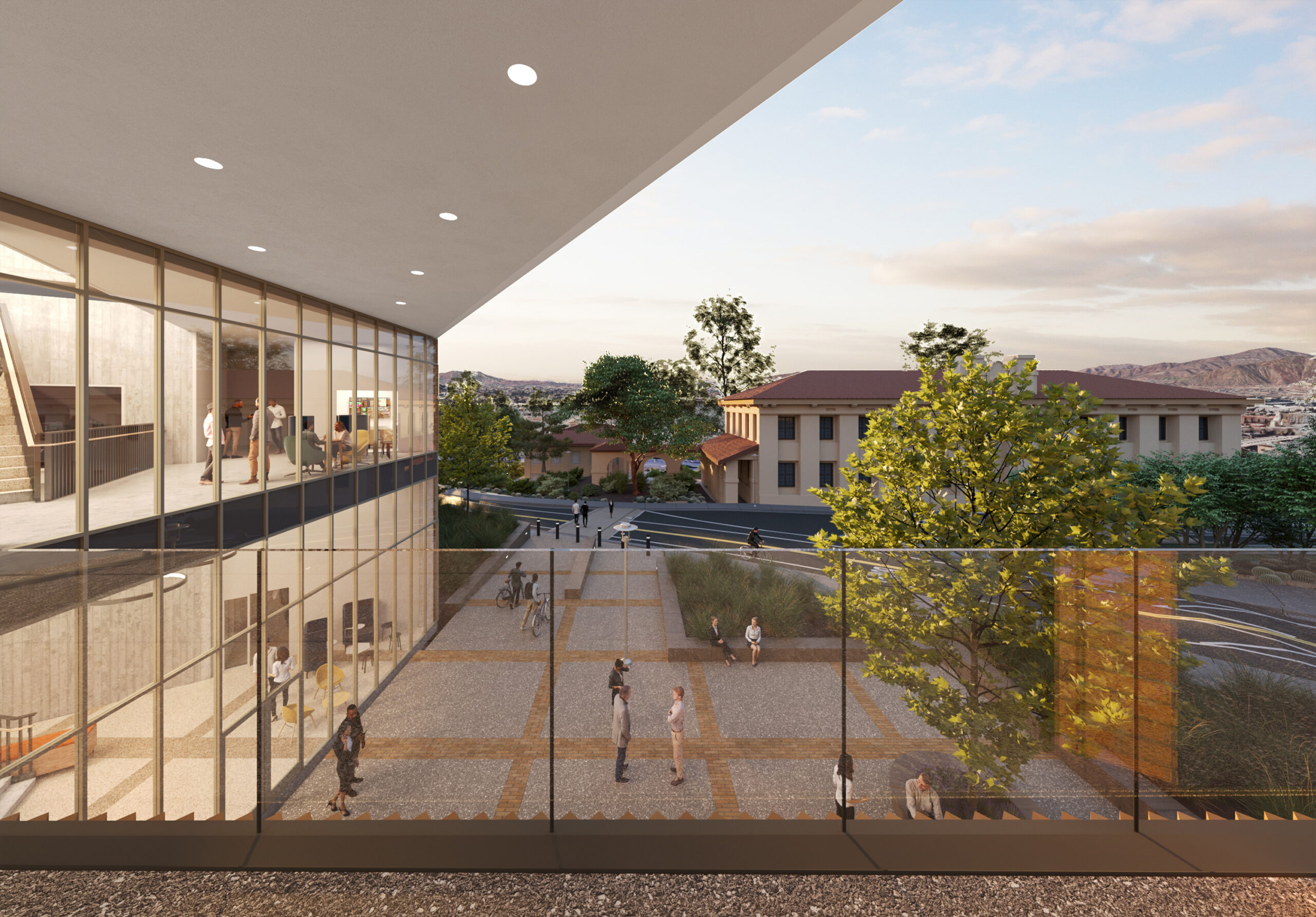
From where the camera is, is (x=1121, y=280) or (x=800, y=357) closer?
(x=800, y=357)

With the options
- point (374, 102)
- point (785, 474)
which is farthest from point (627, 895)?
point (785, 474)

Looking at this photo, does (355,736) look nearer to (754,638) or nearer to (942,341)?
(754,638)

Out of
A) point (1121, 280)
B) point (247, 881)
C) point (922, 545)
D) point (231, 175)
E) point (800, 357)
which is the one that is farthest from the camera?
point (1121, 280)

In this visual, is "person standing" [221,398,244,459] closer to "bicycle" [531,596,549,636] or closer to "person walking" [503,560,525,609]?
"person walking" [503,560,525,609]

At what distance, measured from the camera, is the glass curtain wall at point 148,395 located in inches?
245

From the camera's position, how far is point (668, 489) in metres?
46.9

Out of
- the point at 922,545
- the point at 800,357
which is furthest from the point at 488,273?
the point at 800,357

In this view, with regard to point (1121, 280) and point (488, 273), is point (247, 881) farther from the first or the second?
point (1121, 280)

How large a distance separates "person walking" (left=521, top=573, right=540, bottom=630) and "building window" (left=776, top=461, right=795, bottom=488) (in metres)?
40.9

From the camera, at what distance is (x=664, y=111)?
175 inches

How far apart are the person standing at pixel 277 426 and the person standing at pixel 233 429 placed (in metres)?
0.74

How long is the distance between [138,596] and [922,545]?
389 inches

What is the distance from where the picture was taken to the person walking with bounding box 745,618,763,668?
3.88 meters

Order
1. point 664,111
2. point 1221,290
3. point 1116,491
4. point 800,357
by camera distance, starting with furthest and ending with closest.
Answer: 1. point 1221,290
2. point 800,357
3. point 1116,491
4. point 664,111
